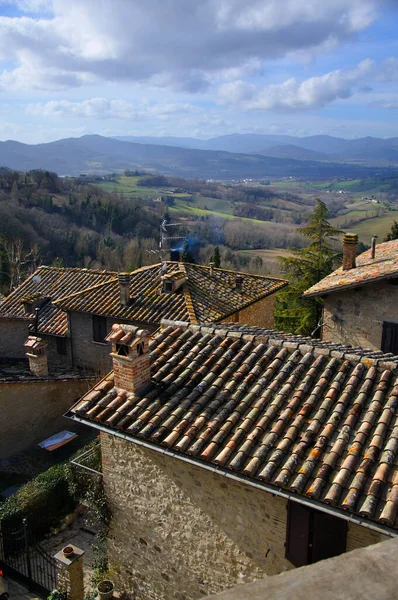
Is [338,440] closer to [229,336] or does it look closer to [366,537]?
[366,537]

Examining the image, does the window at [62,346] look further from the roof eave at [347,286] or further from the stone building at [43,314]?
the roof eave at [347,286]

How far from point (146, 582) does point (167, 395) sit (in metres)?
3.31

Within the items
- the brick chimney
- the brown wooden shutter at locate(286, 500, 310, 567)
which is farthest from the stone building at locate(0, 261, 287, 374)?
the brown wooden shutter at locate(286, 500, 310, 567)

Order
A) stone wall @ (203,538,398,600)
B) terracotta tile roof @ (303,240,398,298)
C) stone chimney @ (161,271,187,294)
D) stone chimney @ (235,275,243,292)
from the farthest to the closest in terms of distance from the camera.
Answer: stone chimney @ (235,275,243,292) < stone chimney @ (161,271,187,294) < terracotta tile roof @ (303,240,398,298) < stone wall @ (203,538,398,600)

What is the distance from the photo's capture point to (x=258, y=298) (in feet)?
66.2

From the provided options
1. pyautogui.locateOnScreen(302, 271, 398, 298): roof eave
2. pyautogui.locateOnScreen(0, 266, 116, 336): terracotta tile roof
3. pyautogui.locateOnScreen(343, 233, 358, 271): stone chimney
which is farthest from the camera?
pyautogui.locateOnScreen(0, 266, 116, 336): terracotta tile roof

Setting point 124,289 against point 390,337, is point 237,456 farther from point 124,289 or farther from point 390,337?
point 124,289

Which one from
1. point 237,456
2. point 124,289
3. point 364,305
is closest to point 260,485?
point 237,456

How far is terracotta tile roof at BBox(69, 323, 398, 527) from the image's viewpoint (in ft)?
19.5

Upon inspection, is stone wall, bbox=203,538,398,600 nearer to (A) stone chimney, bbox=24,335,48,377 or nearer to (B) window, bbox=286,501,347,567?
(B) window, bbox=286,501,347,567

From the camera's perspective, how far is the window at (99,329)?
19672 mm

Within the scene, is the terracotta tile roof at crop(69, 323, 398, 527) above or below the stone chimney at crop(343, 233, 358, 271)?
below

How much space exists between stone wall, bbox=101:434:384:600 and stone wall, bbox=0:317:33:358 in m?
14.9

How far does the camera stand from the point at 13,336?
71.8 feet
